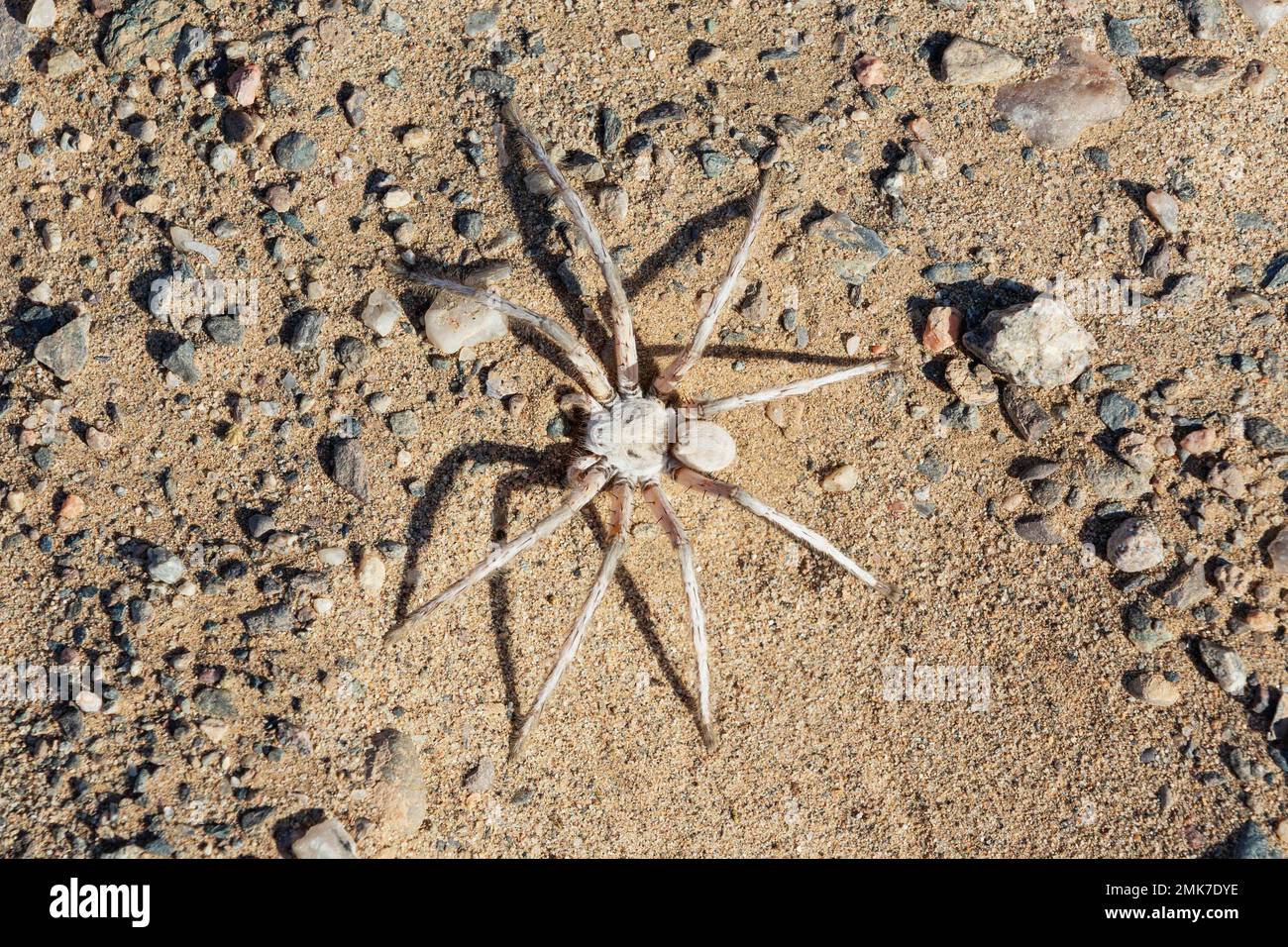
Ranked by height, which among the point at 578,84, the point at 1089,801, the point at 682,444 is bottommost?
the point at 1089,801

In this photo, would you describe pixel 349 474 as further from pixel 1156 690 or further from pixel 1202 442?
pixel 1202 442

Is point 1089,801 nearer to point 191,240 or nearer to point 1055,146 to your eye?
point 1055,146

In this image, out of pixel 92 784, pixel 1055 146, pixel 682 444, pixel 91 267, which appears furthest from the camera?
pixel 1055 146

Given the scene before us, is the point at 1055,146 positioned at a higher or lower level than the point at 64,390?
higher

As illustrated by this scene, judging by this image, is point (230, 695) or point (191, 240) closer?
point (230, 695)

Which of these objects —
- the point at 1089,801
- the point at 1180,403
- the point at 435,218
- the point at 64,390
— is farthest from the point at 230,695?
the point at 1180,403

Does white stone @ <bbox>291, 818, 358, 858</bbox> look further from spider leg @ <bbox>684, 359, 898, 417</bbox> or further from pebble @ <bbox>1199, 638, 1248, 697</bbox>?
pebble @ <bbox>1199, 638, 1248, 697</bbox>

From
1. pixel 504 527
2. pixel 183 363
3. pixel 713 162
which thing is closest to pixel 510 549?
pixel 504 527

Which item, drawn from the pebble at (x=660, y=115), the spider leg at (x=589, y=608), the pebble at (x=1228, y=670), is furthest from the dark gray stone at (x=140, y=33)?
the pebble at (x=1228, y=670)
